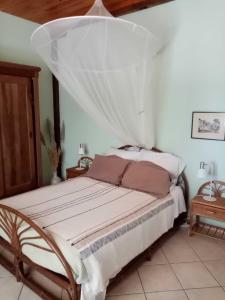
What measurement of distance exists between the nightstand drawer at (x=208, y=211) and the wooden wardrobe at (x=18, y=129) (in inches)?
94.9

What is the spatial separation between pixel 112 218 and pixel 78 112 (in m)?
2.56

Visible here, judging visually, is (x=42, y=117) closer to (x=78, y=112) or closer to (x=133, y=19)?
(x=78, y=112)

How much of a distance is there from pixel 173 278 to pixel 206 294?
0.98 ft

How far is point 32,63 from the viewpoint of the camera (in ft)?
13.6

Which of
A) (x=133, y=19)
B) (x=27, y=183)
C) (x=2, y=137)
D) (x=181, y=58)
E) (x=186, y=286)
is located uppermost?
(x=133, y=19)

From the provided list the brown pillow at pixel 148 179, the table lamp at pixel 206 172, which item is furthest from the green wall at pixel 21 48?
the table lamp at pixel 206 172

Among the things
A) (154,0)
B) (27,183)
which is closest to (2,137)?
(27,183)

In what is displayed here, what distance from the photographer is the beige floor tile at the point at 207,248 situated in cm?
256

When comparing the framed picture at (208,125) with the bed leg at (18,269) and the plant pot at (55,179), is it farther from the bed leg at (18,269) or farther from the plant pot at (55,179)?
the plant pot at (55,179)

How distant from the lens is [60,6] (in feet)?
11.2

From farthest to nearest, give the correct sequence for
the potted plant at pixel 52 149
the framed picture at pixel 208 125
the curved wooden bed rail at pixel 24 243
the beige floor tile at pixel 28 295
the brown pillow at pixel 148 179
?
the potted plant at pixel 52 149 → the framed picture at pixel 208 125 → the brown pillow at pixel 148 179 → the beige floor tile at pixel 28 295 → the curved wooden bed rail at pixel 24 243

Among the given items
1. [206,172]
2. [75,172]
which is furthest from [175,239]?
[75,172]

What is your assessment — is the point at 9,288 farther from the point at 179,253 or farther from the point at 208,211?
the point at 208,211

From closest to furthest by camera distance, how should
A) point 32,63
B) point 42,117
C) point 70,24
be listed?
point 70,24 → point 32,63 → point 42,117
